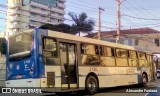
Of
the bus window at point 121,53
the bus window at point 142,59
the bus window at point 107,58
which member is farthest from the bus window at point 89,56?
the bus window at point 142,59

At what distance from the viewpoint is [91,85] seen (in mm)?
16172

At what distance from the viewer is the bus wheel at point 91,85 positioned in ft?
51.8

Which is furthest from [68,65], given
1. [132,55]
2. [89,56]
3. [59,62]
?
[132,55]

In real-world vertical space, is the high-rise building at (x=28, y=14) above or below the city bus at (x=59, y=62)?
above

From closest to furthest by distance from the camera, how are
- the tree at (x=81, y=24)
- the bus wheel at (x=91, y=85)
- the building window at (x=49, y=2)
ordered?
1. the bus wheel at (x=91, y=85)
2. the tree at (x=81, y=24)
3. the building window at (x=49, y=2)

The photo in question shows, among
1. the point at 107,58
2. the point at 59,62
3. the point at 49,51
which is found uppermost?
the point at 49,51

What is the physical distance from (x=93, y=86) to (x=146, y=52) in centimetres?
881

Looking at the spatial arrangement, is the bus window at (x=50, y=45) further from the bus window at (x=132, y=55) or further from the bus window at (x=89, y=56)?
the bus window at (x=132, y=55)

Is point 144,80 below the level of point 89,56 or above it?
below

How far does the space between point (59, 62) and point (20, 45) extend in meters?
1.94

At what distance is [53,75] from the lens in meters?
13.4

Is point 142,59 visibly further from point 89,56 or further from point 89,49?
point 89,56

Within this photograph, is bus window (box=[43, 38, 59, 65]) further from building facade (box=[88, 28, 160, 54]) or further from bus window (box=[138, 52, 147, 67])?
Answer: building facade (box=[88, 28, 160, 54])

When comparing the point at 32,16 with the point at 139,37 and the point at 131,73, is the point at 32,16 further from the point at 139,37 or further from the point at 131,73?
the point at 131,73
